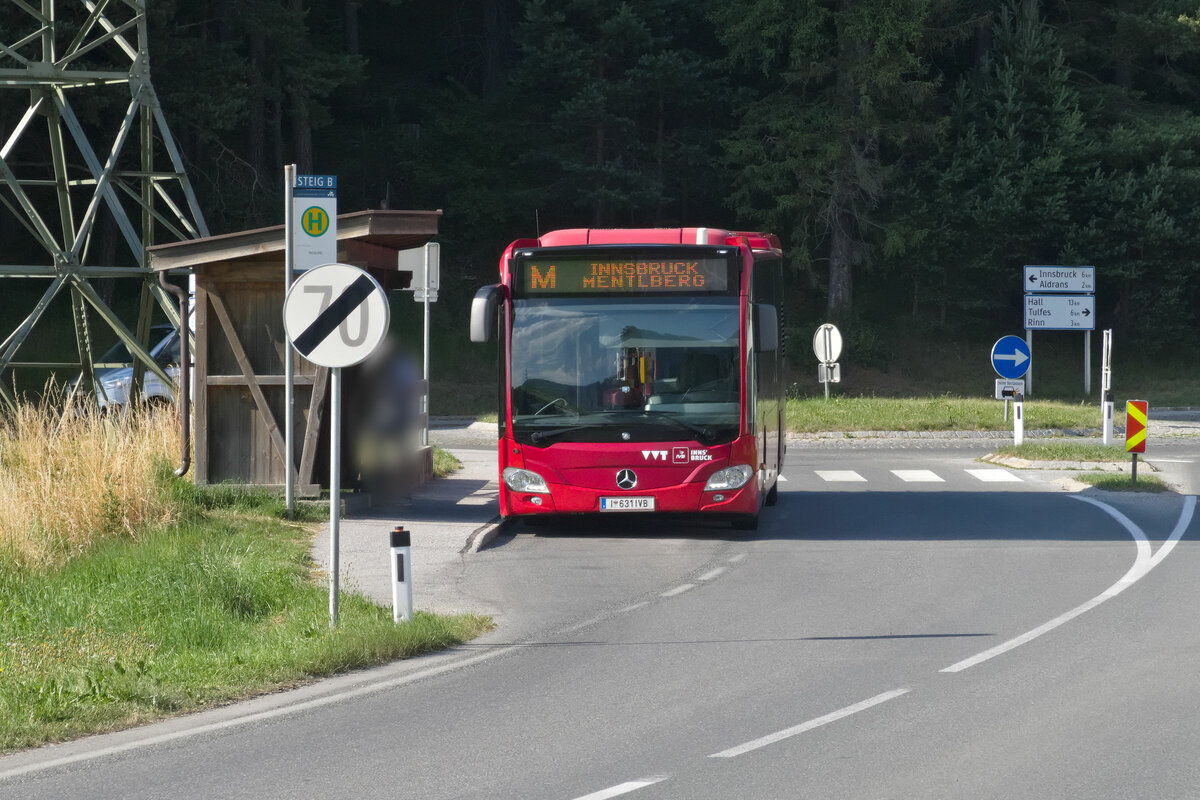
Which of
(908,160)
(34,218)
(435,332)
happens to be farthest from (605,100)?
(34,218)

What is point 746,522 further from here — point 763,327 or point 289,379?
point 289,379

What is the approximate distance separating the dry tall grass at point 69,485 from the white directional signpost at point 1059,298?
1192 inches

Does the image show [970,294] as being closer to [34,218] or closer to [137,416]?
[34,218]

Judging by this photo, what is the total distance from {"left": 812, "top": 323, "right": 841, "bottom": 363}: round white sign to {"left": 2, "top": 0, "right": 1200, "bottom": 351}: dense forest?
1136cm

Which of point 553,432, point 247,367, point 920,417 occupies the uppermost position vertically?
point 247,367

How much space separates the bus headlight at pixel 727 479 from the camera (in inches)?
587

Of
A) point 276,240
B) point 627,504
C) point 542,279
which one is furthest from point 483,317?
point 276,240

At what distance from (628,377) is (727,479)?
57.1 inches

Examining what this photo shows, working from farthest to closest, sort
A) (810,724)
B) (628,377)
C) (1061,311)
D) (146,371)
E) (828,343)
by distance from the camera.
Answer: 1. (1061,311)
2. (828,343)
3. (146,371)
4. (628,377)
5. (810,724)

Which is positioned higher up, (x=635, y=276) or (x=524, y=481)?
(x=635, y=276)

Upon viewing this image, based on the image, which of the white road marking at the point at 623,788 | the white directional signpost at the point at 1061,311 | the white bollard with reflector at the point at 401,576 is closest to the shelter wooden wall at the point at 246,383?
the white bollard with reflector at the point at 401,576

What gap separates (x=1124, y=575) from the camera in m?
12.7

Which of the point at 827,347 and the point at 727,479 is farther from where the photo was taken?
the point at 827,347

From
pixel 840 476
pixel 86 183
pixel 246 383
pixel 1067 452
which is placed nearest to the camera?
pixel 246 383
